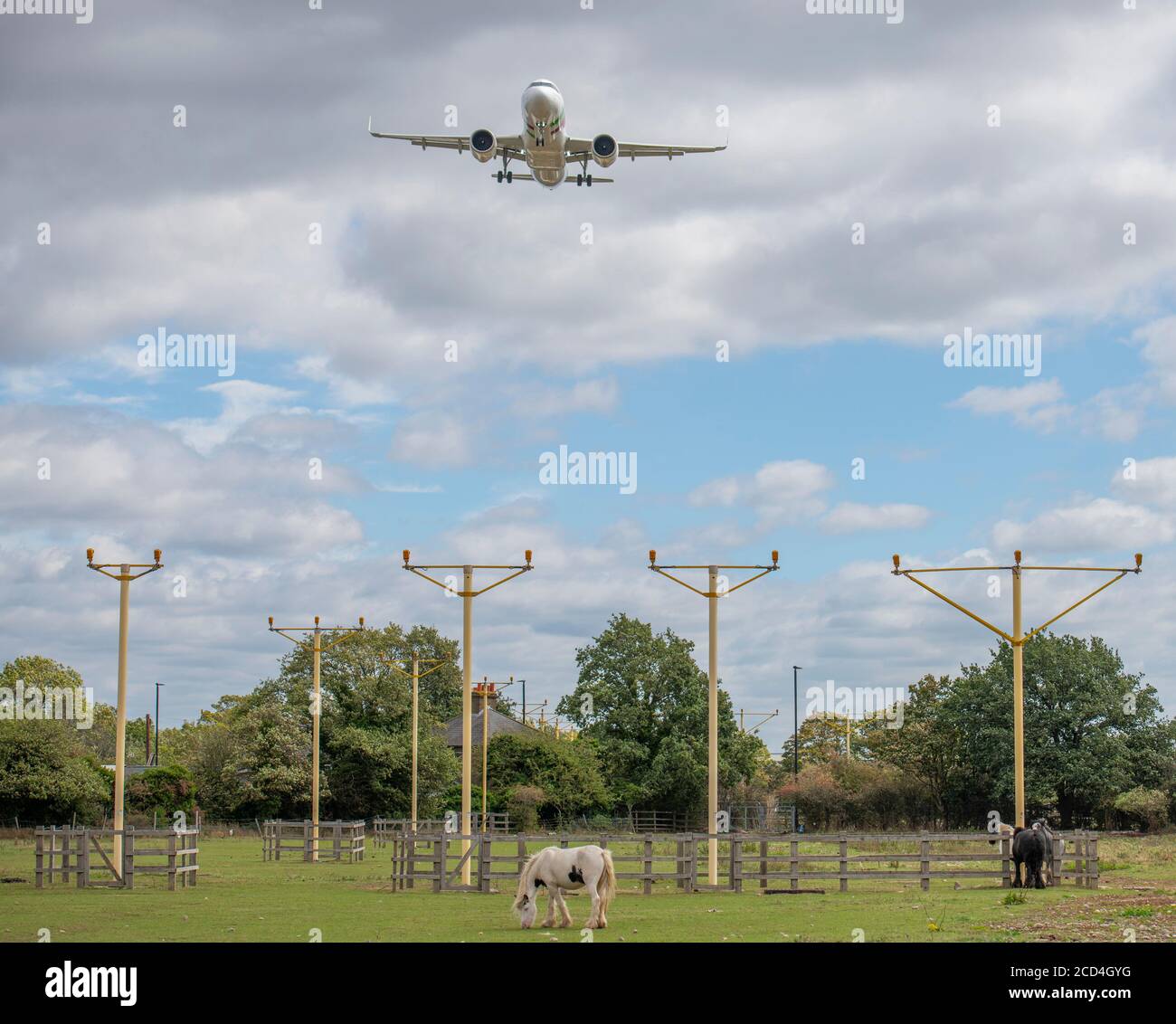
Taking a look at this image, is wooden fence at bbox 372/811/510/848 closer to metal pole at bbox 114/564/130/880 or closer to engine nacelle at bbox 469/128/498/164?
metal pole at bbox 114/564/130/880

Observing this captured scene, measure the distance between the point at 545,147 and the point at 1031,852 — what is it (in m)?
24.3

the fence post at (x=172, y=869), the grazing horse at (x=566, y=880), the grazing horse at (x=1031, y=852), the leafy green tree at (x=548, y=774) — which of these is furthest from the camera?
the leafy green tree at (x=548, y=774)

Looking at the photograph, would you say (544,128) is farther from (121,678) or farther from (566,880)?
(566,880)

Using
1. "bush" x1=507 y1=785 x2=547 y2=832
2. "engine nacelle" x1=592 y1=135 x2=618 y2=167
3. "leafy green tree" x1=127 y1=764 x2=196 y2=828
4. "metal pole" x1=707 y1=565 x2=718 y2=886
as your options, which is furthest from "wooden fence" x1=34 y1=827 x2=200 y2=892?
"leafy green tree" x1=127 y1=764 x2=196 y2=828

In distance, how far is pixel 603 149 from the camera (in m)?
44.5

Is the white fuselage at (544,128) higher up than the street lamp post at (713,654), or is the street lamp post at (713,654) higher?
the white fuselage at (544,128)

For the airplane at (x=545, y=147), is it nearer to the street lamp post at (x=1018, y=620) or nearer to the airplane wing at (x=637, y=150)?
the airplane wing at (x=637, y=150)

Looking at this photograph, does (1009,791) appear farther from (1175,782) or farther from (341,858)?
(341,858)

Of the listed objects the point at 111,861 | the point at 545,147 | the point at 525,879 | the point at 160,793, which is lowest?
the point at 160,793

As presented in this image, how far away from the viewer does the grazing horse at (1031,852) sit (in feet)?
96.8

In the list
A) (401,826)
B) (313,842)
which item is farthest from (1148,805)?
(313,842)

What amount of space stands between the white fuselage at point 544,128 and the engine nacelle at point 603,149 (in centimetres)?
117

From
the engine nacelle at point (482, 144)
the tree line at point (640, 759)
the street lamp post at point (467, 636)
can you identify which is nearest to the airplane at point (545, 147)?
the engine nacelle at point (482, 144)
